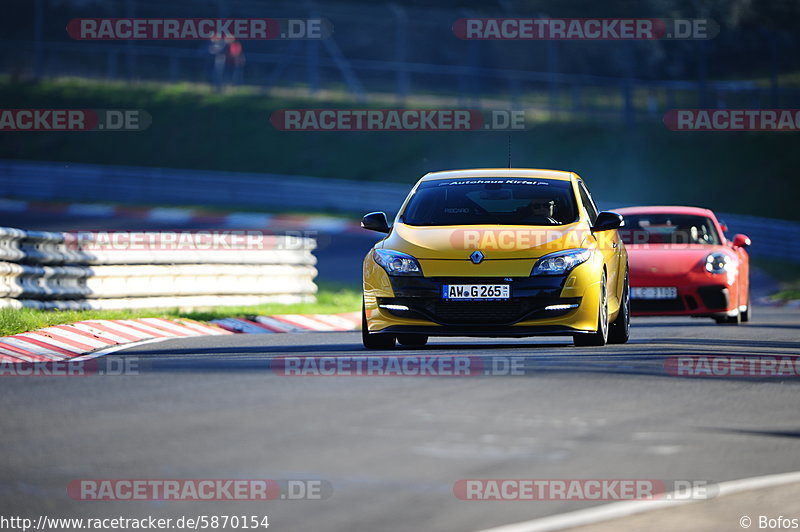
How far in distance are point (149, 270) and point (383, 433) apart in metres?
10.3

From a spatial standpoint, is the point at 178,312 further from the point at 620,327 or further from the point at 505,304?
the point at 505,304

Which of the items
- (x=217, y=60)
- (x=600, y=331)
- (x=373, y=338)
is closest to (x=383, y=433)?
(x=373, y=338)

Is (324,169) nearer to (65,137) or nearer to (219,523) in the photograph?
(65,137)

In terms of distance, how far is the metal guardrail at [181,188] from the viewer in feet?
115

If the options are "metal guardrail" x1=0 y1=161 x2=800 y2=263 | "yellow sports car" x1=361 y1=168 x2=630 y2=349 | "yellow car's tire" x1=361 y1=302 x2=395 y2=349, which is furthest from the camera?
"metal guardrail" x1=0 y1=161 x2=800 y2=263

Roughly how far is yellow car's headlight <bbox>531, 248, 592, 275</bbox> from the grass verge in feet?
14.4

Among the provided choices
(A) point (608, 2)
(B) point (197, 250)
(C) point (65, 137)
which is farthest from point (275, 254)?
(A) point (608, 2)

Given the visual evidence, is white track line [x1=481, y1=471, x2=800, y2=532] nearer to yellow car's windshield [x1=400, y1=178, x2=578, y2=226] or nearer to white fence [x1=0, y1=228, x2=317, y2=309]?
yellow car's windshield [x1=400, y1=178, x2=578, y2=226]

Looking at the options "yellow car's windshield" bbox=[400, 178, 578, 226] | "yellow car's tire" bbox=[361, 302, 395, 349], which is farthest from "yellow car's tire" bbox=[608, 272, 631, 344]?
"yellow car's tire" bbox=[361, 302, 395, 349]

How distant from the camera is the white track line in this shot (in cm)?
538

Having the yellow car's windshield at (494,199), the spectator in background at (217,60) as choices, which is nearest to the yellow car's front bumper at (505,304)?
the yellow car's windshield at (494,199)

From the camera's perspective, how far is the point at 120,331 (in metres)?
13.7

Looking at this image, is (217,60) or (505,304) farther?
(217,60)

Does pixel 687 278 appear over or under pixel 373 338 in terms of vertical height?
over
